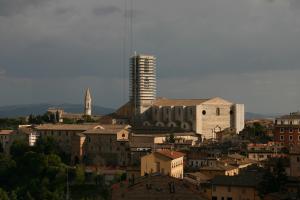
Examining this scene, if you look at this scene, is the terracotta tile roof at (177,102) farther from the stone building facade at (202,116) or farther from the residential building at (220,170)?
the residential building at (220,170)

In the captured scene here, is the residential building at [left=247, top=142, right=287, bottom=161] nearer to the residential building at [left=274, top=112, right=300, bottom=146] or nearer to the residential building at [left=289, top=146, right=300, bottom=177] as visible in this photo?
the residential building at [left=274, top=112, right=300, bottom=146]

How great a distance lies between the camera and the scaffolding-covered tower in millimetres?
86750

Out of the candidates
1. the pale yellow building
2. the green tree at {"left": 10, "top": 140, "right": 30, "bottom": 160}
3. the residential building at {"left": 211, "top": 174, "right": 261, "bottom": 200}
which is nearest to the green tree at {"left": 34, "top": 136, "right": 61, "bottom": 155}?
the green tree at {"left": 10, "top": 140, "right": 30, "bottom": 160}

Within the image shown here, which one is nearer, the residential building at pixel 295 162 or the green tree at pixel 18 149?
the residential building at pixel 295 162

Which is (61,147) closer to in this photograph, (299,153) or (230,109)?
(230,109)

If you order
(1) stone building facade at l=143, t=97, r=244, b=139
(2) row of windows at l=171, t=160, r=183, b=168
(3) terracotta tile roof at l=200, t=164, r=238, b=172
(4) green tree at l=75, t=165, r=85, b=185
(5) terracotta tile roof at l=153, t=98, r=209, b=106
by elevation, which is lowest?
(4) green tree at l=75, t=165, r=85, b=185

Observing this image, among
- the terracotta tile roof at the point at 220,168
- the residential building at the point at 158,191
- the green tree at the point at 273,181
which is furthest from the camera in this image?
the terracotta tile roof at the point at 220,168

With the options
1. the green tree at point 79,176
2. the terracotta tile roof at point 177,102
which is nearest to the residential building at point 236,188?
the green tree at point 79,176

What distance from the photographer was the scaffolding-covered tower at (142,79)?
86.8 meters

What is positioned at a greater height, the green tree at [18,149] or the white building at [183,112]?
the white building at [183,112]

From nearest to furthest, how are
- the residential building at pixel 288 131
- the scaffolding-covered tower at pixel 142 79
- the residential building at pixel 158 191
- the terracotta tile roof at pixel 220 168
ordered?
the residential building at pixel 158 191, the terracotta tile roof at pixel 220 168, the residential building at pixel 288 131, the scaffolding-covered tower at pixel 142 79

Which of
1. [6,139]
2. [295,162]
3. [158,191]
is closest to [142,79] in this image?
[6,139]

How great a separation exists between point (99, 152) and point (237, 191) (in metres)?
27.4

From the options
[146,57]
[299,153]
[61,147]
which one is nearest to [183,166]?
[299,153]
